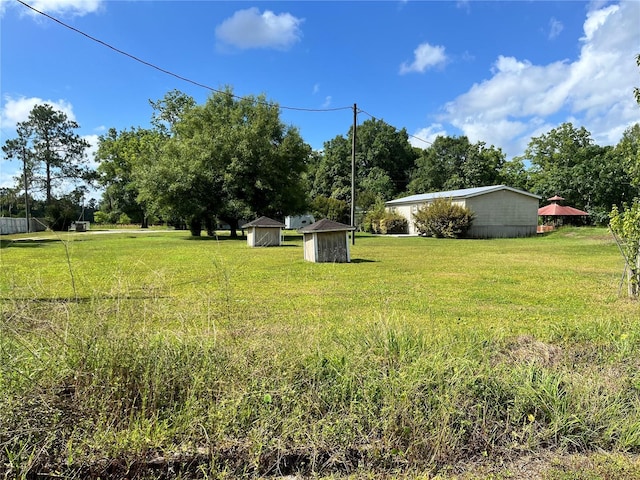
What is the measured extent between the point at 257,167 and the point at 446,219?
1333cm

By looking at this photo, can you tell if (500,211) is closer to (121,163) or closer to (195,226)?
(195,226)

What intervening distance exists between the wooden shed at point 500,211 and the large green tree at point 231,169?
39.1ft

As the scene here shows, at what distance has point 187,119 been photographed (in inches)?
1138

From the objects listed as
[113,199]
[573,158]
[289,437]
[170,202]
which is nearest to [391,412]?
[289,437]

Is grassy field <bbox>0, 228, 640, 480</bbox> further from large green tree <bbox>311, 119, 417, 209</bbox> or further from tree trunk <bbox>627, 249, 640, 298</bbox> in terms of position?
large green tree <bbox>311, 119, 417, 209</bbox>

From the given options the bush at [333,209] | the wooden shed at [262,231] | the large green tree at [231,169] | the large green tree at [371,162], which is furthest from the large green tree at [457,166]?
the wooden shed at [262,231]

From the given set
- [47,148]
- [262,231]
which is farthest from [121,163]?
[262,231]

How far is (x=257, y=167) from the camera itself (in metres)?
26.2

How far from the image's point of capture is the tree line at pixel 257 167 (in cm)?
2614

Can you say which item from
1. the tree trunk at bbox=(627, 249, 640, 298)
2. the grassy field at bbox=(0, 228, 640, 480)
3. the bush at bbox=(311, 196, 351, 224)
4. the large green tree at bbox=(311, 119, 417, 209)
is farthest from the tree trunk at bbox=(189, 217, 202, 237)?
the grassy field at bbox=(0, 228, 640, 480)

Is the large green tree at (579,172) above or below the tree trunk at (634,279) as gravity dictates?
above

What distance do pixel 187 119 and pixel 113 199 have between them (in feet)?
81.0

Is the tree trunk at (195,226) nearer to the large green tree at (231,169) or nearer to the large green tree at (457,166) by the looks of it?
the large green tree at (231,169)

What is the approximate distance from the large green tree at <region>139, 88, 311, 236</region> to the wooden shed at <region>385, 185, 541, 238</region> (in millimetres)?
11904
